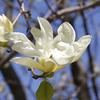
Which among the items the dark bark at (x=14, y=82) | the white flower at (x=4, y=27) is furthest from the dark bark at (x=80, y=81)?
the white flower at (x=4, y=27)

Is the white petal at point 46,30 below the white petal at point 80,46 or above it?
above

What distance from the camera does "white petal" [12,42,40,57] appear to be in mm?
939

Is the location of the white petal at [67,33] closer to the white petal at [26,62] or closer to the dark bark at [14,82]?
the white petal at [26,62]

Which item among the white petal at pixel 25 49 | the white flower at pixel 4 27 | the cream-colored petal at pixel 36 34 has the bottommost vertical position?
the white petal at pixel 25 49

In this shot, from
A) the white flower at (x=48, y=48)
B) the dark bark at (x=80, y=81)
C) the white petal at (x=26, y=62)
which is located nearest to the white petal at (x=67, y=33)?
the white flower at (x=48, y=48)

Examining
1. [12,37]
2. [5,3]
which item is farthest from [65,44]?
[5,3]

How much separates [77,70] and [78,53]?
2481 millimetres

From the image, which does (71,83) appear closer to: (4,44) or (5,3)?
(5,3)

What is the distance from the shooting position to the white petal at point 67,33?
1.00m

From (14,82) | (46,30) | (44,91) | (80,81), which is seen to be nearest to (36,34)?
(46,30)

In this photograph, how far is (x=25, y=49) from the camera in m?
0.94

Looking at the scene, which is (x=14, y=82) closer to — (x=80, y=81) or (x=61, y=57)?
(x=80, y=81)

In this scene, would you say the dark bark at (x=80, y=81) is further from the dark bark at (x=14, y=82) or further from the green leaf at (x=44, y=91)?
the green leaf at (x=44, y=91)

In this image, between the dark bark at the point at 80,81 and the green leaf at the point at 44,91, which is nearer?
the green leaf at the point at 44,91
